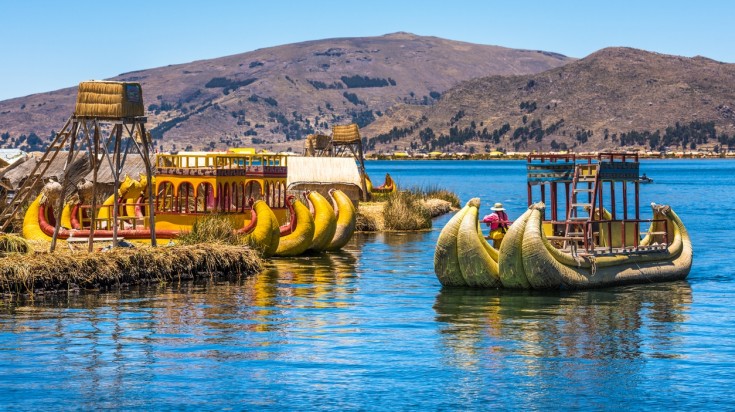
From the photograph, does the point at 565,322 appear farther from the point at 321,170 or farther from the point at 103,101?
the point at 321,170

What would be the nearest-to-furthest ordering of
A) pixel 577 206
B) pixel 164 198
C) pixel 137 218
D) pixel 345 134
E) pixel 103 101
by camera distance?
pixel 103 101 → pixel 577 206 → pixel 137 218 → pixel 164 198 → pixel 345 134

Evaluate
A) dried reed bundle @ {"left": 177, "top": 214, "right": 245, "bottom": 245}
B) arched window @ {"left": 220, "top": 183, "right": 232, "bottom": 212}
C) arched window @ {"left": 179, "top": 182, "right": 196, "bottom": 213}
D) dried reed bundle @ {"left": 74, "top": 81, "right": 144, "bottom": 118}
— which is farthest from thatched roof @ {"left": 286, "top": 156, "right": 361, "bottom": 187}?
dried reed bundle @ {"left": 74, "top": 81, "right": 144, "bottom": 118}

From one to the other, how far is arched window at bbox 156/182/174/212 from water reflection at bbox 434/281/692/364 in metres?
9.89

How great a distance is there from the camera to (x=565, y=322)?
76.0 ft

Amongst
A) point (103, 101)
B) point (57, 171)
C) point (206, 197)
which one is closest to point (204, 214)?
point (206, 197)

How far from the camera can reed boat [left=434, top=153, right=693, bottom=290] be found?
26.2 m

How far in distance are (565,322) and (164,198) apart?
48.5ft

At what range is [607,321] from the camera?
2347cm

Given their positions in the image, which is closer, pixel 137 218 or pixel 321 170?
pixel 137 218

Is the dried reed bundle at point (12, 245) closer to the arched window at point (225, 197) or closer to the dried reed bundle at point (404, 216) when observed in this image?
the arched window at point (225, 197)

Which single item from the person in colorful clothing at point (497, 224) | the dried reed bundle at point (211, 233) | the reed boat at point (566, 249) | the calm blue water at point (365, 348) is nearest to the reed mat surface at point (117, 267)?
the calm blue water at point (365, 348)

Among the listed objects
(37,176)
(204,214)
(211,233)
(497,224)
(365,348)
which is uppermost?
(37,176)

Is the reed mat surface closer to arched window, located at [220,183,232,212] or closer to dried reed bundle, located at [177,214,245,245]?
dried reed bundle, located at [177,214,245,245]

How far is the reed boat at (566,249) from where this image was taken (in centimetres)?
2619
